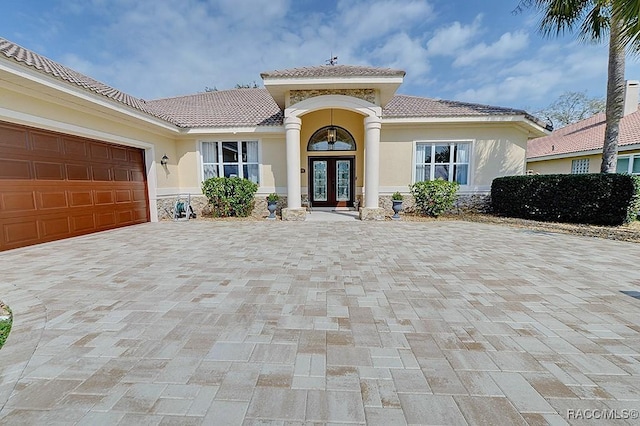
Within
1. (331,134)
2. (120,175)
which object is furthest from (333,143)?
(120,175)

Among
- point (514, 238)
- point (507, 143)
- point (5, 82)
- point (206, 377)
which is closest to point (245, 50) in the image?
point (5, 82)

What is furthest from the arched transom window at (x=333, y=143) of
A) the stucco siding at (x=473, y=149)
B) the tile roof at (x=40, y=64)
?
the tile roof at (x=40, y=64)

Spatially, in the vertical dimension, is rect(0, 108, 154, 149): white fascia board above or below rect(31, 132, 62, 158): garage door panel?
above

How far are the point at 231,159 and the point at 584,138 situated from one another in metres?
Answer: 20.5

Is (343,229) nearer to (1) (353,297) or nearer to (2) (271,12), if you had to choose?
(1) (353,297)

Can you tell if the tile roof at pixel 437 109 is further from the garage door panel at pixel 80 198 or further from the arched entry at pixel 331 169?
the garage door panel at pixel 80 198

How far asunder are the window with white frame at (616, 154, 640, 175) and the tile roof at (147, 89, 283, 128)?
16.3 metres

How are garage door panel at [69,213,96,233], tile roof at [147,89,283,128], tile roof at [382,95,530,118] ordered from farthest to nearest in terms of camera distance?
tile roof at [147,89,283,128] → tile roof at [382,95,530,118] → garage door panel at [69,213,96,233]

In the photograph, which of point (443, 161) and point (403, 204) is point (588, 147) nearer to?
point (443, 161)

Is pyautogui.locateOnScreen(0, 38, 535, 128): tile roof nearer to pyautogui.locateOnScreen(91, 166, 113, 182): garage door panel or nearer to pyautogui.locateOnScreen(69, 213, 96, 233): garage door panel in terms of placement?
pyautogui.locateOnScreen(91, 166, 113, 182): garage door panel

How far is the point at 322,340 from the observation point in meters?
2.37

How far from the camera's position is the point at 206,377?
1.91 meters

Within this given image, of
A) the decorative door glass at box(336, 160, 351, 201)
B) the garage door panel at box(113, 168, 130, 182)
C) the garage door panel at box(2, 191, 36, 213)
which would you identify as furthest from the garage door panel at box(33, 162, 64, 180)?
the decorative door glass at box(336, 160, 351, 201)

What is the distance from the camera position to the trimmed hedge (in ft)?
24.3
